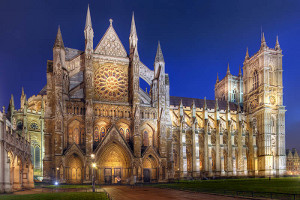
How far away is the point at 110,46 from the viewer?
52.4 meters

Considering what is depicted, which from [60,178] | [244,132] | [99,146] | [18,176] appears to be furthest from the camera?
[244,132]

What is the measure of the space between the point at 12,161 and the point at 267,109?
192ft

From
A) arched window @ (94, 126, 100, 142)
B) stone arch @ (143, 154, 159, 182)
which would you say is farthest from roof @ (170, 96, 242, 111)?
arched window @ (94, 126, 100, 142)

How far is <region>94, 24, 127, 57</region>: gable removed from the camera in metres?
51.9

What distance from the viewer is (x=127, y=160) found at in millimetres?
47719

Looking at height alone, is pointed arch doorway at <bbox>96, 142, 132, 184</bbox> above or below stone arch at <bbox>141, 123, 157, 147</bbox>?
below

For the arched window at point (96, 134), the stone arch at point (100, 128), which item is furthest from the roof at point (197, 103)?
the arched window at point (96, 134)

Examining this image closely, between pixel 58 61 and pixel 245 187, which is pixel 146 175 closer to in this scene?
pixel 245 187

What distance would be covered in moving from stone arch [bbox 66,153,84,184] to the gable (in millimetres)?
17849

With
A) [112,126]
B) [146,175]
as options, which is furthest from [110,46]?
[146,175]

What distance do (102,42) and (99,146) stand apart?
17.8 meters

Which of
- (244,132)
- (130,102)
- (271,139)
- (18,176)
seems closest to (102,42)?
(130,102)

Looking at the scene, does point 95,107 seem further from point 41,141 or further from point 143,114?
point 41,141

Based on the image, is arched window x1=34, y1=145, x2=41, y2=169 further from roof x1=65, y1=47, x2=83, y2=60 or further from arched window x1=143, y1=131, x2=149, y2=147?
arched window x1=143, y1=131, x2=149, y2=147
